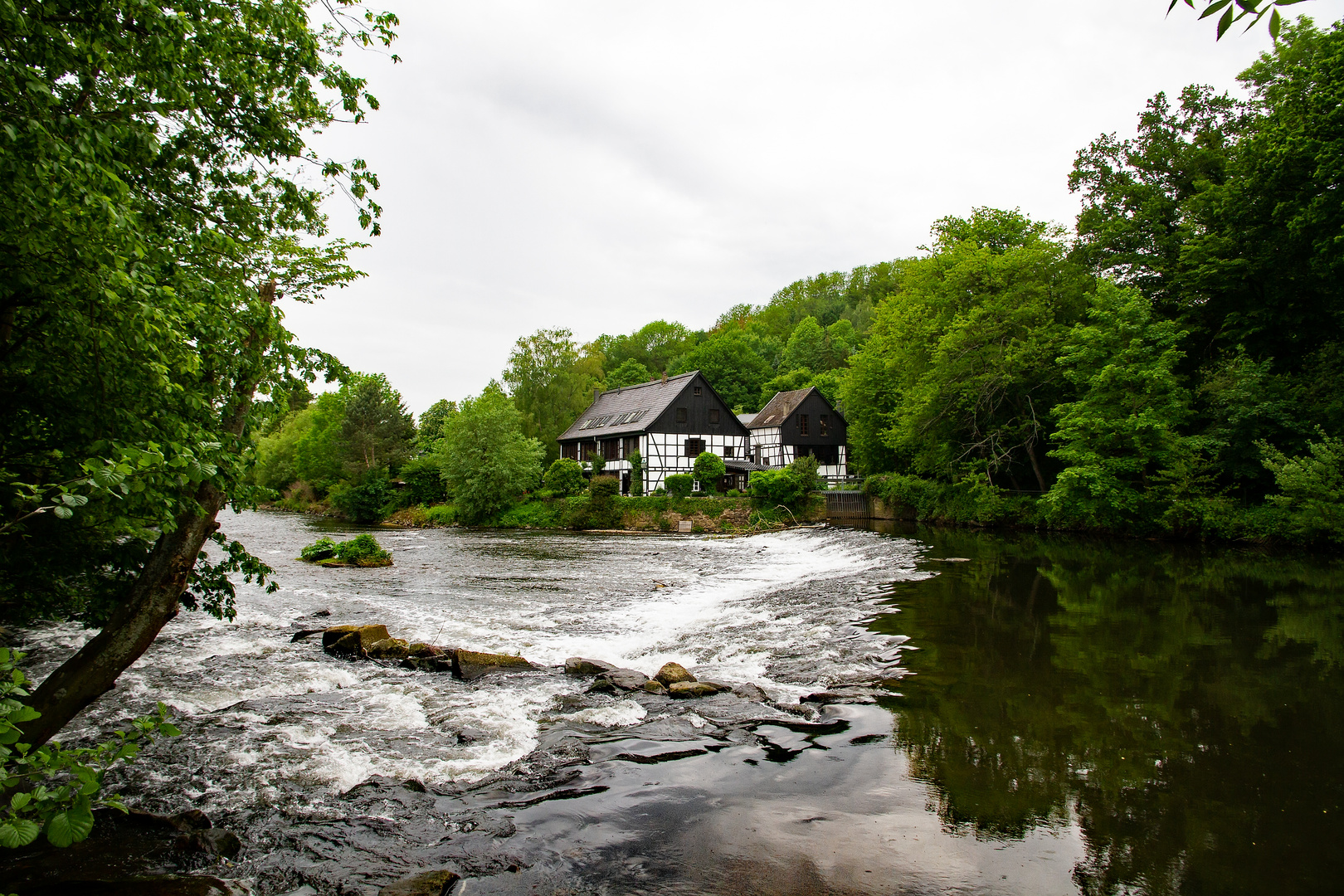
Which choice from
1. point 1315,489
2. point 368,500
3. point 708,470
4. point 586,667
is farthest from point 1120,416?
point 368,500

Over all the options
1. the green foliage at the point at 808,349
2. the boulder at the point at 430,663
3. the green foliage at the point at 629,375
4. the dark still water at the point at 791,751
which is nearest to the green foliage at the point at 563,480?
the dark still water at the point at 791,751

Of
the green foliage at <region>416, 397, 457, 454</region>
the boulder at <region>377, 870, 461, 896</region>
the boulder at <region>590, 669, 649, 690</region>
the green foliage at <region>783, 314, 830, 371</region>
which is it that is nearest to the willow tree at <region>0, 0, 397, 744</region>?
the boulder at <region>377, 870, 461, 896</region>

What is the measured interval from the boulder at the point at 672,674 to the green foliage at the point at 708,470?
3290 centimetres

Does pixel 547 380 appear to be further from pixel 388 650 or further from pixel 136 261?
pixel 136 261

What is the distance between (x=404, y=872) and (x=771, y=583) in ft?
46.8

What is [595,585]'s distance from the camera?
18.4 m

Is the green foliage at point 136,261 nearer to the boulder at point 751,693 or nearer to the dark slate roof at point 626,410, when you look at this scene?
the boulder at point 751,693

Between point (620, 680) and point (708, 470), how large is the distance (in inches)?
1311

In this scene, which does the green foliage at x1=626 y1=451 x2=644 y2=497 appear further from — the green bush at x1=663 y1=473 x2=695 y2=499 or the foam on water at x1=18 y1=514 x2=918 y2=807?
the foam on water at x1=18 y1=514 x2=918 y2=807

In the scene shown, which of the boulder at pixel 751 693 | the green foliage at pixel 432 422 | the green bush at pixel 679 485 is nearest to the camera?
the boulder at pixel 751 693

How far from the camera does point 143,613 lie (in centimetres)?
552

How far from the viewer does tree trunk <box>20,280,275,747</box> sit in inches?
198

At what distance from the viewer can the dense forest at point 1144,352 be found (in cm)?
2305

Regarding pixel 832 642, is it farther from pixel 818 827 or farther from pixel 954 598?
pixel 818 827
